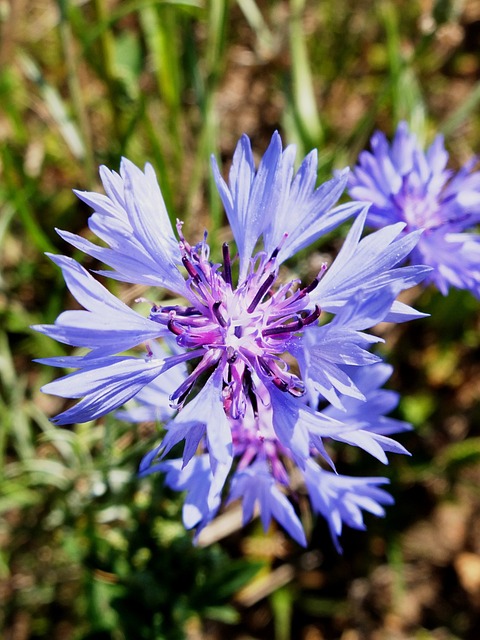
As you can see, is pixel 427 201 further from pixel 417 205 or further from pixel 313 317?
pixel 313 317

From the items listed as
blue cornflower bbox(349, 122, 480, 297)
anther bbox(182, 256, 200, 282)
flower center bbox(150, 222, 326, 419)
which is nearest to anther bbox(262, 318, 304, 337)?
flower center bbox(150, 222, 326, 419)

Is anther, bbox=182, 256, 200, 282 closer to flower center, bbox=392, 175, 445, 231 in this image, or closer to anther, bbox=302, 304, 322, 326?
anther, bbox=302, 304, 322, 326

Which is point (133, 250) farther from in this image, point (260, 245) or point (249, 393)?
point (260, 245)

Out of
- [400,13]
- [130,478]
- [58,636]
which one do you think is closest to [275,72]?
[400,13]

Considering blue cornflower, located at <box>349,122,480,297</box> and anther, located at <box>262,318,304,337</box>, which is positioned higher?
blue cornflower, located at <box>349,122,480,297</box>

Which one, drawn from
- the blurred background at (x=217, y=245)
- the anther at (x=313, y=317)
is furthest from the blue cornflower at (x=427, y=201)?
the anther at (x=313, y=317)

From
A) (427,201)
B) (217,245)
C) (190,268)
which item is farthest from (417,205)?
(217,245)

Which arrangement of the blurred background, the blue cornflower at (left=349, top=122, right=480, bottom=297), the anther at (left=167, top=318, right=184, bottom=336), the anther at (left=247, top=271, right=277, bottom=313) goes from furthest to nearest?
the blurred background
the blue cornflower at (left=349, top=122, right=480, bottom=297)
the anther at (left=247, top=271, right=277, bottom=313)
the anther at (left=167, top=318, right=184, bottom=336)

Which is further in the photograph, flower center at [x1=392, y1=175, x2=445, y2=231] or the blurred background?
the blurred background
